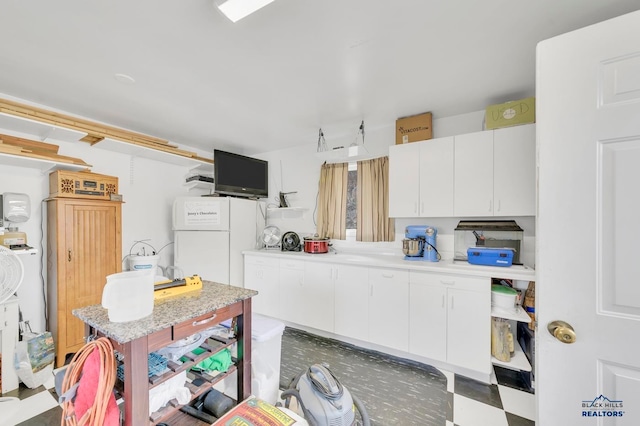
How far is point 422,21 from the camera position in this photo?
1423mm

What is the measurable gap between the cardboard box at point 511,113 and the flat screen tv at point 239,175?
9.72 feet

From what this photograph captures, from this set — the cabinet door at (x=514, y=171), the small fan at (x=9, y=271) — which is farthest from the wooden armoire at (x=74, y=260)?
the cabinet door at (x=514, y=171)

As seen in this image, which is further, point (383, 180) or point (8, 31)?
point (383, 180)

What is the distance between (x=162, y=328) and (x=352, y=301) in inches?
74.6

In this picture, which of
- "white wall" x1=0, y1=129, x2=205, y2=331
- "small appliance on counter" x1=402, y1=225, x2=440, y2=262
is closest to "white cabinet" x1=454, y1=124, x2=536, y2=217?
"small appliance on counter" x1=402, y1=225, x2=440, y2=262

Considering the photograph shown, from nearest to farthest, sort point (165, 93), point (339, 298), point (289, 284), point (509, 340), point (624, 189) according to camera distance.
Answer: point (624, 189) → point (509, 340) → point (165, 93) → point (339, 298) → point (289, 284)

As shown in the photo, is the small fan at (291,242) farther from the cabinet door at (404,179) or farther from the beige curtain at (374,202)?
the cabinet door at (404,179)

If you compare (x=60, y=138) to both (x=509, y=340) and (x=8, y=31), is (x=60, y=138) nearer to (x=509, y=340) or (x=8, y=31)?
(x=8, y=31)

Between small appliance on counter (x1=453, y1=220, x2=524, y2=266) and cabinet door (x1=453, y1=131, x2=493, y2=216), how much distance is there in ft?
0.83

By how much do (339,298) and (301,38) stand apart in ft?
7.63

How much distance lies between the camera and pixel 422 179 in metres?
2.51

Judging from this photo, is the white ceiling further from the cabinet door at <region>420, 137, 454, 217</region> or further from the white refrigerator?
the white refrigerator

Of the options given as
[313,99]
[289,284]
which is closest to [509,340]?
[289,284]

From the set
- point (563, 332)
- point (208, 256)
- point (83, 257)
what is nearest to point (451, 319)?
point (563, 332)
